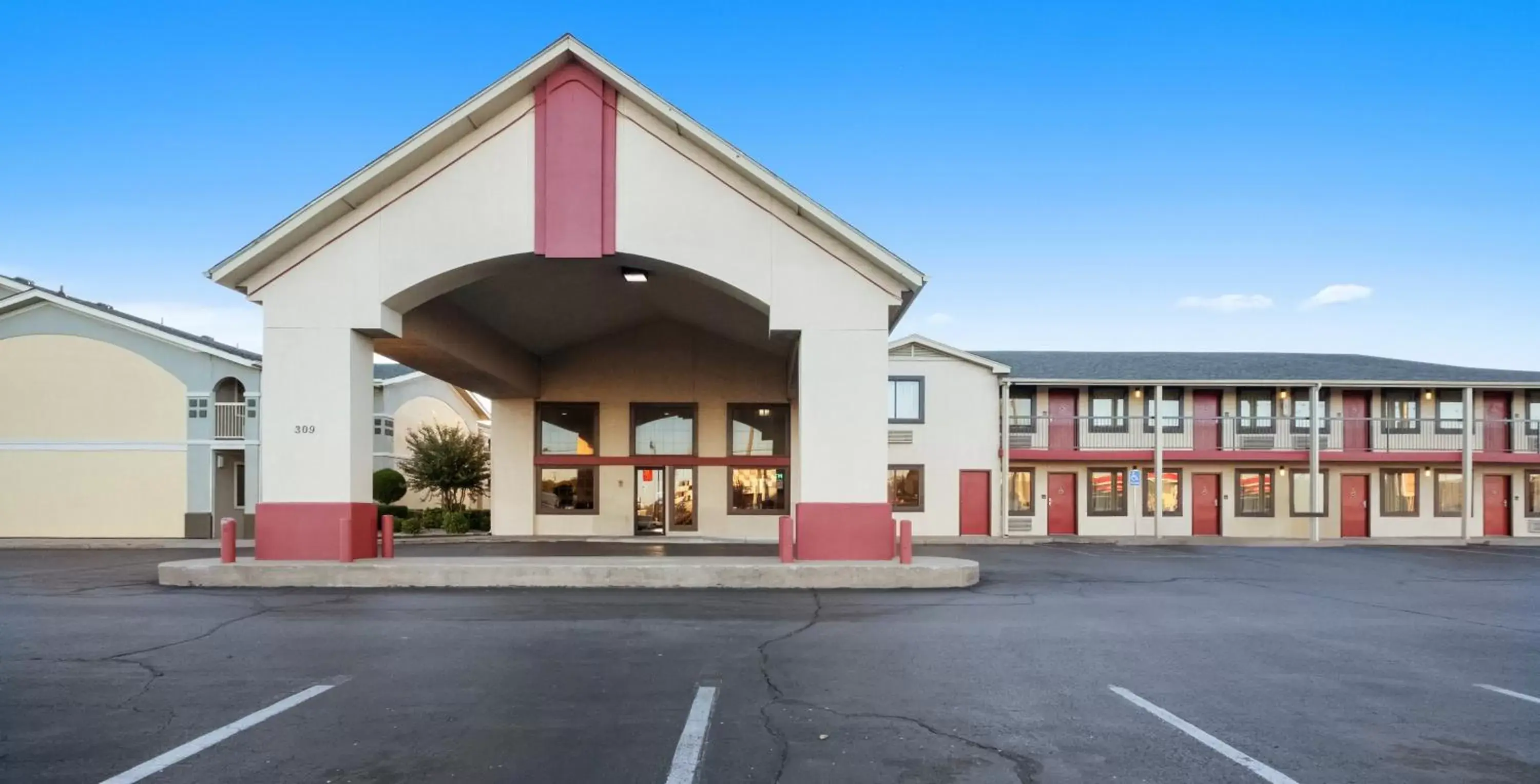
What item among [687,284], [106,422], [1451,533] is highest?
[687,284]

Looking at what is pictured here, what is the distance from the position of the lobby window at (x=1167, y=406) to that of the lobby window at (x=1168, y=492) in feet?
4.49

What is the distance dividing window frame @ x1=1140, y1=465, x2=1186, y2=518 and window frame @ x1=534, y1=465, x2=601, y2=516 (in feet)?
55.7

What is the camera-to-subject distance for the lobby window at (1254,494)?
29.8m

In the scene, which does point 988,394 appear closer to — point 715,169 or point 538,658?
point 715,169

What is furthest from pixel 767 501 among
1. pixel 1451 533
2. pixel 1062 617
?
pixel 1451 533

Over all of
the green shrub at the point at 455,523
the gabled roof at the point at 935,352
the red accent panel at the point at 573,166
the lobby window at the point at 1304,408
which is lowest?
the green shrub at the point at 455,523

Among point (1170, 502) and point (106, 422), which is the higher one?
point (106, 422)

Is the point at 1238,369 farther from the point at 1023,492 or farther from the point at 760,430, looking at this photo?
the point at 760,430

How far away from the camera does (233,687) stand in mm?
7484

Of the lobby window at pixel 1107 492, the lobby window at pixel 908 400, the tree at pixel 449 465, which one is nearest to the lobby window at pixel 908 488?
the lobby window at pixel 908 400

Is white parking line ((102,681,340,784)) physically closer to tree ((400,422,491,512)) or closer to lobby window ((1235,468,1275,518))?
tree ((400,422,491,512))

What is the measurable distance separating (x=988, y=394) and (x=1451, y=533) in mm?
15737

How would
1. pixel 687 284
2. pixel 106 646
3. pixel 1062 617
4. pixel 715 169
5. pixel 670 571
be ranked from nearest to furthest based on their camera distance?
pixel 106 646
pixel 1062 617
pixel 670 571
pixel 715 169
pixel 687 284

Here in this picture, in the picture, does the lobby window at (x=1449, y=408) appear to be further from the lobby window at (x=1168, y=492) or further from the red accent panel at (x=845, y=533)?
the red accent panel at (x=845, y=533)
